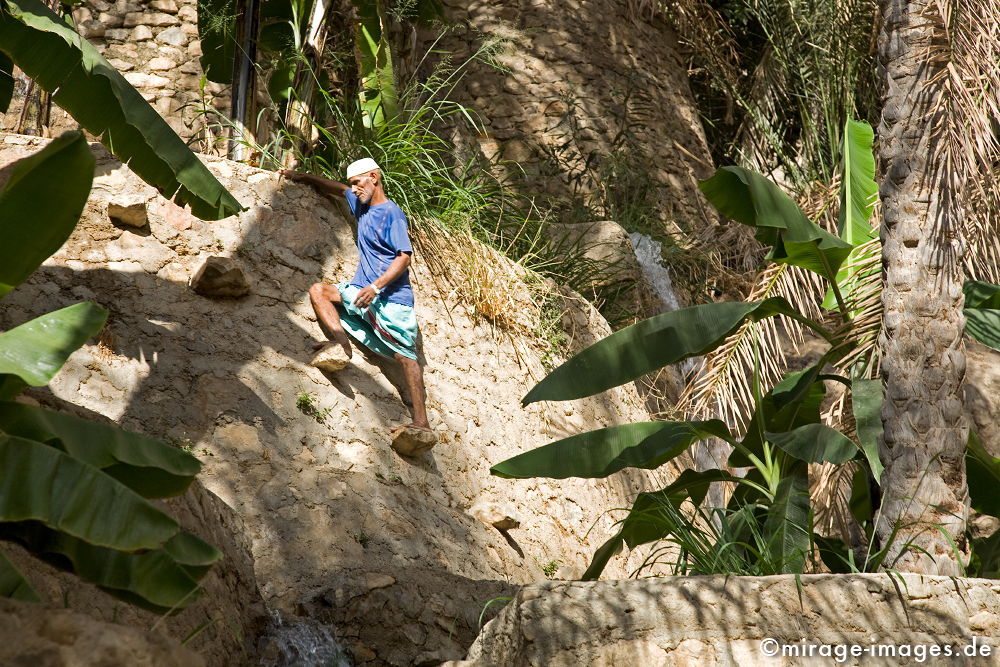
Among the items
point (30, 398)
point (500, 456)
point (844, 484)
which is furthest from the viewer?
point (844, 484)

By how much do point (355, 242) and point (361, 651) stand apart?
3.47 metres

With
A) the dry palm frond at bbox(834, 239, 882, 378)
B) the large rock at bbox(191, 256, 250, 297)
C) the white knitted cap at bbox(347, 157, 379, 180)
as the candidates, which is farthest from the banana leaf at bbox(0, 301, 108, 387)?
the white knitted cap at bbox(347, 157, 379, 180)

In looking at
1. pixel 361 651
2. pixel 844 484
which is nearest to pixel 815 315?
pixel 844 484

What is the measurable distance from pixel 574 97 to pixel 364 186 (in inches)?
238

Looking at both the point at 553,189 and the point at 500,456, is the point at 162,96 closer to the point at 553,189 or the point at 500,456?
the point at 553,189

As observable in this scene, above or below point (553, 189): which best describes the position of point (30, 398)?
above

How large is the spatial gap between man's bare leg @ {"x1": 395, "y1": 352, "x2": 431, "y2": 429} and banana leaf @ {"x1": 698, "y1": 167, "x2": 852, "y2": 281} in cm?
272

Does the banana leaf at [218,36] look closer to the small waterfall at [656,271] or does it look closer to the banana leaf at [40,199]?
the small waterfall at [656,271]

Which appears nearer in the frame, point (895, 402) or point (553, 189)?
point (895, 402)

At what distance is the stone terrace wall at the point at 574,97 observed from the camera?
41.8ft

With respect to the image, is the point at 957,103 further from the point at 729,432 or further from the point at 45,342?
the point at 45,342

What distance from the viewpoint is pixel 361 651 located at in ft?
18.7

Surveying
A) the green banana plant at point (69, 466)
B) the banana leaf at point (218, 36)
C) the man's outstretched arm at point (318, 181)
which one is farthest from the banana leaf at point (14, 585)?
the banana leaf at point (218, 36)

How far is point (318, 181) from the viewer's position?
8.06 metres
